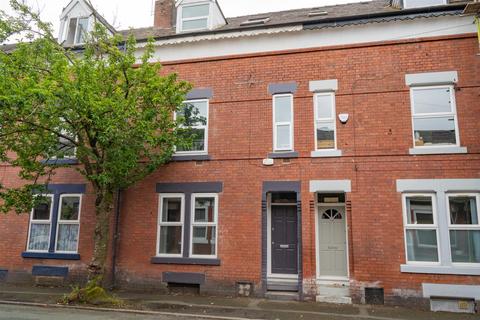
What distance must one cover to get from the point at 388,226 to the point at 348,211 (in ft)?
3.50

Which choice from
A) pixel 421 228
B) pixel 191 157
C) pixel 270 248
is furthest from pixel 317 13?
pixel 270 248

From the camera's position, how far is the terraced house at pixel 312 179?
959cm

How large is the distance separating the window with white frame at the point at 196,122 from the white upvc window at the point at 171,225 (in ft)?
4.81

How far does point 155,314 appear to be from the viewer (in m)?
8.48

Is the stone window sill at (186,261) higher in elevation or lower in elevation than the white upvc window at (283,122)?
lower

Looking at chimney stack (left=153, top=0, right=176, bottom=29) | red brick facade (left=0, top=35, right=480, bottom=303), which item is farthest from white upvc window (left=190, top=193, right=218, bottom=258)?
chimney stack (left=153, top=0, right=176, bottom=29)

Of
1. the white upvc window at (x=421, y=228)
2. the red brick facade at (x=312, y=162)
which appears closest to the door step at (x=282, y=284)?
the red brick facade at (x=312, y=162)

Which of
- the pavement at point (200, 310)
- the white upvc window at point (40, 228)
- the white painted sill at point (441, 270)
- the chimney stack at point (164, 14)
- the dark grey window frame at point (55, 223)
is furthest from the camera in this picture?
the chimney stack at point (164, 14)

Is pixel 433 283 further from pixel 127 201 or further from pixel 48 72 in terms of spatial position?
pixel 48 72

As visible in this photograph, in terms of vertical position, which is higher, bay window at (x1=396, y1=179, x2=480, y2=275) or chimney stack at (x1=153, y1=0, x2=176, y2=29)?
chimney stack at (x1=153, y1=0, x2=176, y2=29)

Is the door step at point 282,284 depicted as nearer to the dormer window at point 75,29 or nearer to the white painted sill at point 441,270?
the white painted sill at point 441,270

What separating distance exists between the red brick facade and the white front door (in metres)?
0.49

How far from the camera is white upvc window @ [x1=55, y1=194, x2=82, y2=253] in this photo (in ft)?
39.0

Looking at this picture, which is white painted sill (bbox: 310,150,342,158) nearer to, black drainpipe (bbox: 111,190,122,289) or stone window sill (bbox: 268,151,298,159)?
stone window sill (bbox: 268,151,298,159)
